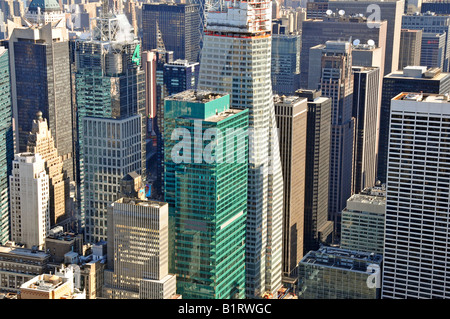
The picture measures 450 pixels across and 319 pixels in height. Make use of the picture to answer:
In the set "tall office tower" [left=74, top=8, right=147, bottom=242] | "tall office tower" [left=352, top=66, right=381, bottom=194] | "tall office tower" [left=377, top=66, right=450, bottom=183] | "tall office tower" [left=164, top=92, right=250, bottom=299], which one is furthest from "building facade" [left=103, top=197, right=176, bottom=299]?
"tall office tower" [left=352, top=66, right=381, bottom=194]

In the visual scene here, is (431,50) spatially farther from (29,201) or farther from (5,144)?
(29,201)

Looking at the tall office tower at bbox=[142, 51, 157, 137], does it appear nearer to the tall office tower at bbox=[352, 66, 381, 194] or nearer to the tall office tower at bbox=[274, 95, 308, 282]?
the tall office tower at bbox=[352, 66, 381, 194]

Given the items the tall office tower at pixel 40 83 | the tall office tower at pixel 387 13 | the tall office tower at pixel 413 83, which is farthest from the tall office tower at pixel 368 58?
the tall office tower at pixel 40 83

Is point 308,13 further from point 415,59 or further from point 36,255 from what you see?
point 36,255

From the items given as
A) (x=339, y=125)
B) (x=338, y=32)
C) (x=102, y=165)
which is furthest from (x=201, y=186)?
(x=338, y=32)

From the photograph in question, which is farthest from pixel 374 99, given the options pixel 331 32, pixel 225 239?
pixel 225 239

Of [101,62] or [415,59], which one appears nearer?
[101,62]
